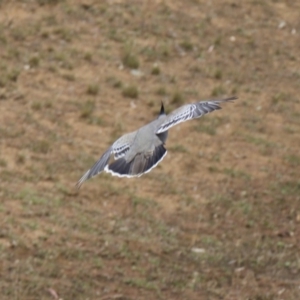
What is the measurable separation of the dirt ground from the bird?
4.36 ft

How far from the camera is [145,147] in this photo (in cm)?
699

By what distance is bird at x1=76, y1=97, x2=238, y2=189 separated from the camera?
677 centimetres

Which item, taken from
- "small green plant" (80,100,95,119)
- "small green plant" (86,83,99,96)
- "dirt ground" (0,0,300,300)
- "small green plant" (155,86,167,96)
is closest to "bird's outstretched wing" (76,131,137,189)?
"dirt ground" (0,0,300,300)

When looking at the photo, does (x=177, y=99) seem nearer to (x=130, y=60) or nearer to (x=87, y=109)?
(x=130, y=60)

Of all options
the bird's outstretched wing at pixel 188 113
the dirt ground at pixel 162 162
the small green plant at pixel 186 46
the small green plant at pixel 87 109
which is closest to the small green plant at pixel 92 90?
the dirt ground at pixel 162 162

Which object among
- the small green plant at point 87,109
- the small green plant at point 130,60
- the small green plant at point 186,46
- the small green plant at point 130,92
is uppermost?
the small green plant at point 87,109

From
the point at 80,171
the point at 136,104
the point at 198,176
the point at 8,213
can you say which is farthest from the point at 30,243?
the point at 136,104

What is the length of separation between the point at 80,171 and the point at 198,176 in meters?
1.36

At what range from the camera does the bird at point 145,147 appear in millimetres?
6773

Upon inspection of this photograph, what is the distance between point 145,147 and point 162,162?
355 cm

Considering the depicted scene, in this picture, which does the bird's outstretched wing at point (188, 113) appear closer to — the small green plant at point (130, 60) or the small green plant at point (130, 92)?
the small green plant at point (130, 92)

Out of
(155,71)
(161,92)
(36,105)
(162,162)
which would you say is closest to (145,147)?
(162,162)

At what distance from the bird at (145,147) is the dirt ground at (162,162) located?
1328 millimetres

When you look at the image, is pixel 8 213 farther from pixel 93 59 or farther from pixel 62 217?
pixel 93 59
